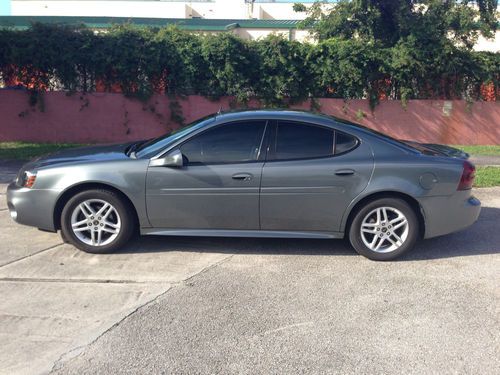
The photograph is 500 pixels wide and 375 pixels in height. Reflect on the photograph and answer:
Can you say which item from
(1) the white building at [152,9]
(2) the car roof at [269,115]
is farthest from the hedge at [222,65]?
(1) the white building at [152,9]

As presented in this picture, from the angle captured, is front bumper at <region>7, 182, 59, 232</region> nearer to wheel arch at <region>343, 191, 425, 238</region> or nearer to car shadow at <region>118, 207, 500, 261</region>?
car shadow at <region>118, 207, 500, 261</region>

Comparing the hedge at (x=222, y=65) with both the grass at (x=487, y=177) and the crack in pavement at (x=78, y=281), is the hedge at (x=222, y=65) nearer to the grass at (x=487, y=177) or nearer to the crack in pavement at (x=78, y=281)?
the grass at (x=487, y=177)

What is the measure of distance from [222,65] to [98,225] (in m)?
8.87

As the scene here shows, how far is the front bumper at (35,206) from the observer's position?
5227 mm

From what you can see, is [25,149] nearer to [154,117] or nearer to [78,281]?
[154,117]

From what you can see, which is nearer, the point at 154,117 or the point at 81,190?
the point at 81,190

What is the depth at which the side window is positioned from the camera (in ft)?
17.3

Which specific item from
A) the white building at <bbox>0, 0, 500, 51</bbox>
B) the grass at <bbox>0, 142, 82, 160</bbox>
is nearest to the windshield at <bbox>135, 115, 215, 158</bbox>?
the grass at <bbox>0, 142, 82, 160</bbox>

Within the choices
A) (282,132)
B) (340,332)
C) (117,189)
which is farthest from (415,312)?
(117,189)

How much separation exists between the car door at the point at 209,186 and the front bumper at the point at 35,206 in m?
1.00

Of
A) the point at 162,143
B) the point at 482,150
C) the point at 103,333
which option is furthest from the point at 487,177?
the point at 103,333

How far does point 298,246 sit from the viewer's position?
5.69m

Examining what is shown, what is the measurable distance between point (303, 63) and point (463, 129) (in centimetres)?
487

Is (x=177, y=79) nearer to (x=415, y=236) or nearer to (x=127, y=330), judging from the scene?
(x=415, y=236)
